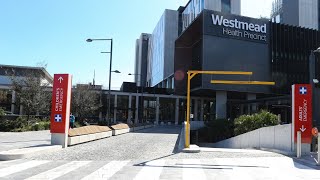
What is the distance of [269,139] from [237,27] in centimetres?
4193

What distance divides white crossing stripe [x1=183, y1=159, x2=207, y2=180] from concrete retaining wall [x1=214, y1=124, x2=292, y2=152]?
6.56 meters

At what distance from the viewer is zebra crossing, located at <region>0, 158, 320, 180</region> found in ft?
34.6

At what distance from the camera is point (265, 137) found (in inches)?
915

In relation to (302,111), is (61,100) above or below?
above

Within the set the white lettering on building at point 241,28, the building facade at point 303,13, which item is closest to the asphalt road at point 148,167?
the white lettering on building at point 241,28

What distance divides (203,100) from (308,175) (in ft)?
237

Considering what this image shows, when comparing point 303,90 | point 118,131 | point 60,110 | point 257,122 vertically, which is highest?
point 303,90

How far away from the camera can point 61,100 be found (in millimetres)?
18547

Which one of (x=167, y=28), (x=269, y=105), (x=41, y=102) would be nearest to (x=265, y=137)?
(x=41, y=102)

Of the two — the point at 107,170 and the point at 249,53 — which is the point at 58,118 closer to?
the point at 107,170

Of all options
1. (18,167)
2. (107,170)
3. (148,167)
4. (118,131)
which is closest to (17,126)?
(118,131)

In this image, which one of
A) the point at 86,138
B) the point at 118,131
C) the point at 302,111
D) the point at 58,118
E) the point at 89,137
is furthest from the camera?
the point at 118,131

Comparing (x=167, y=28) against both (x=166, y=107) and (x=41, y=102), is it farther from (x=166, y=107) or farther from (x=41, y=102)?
(x=41, y=102)

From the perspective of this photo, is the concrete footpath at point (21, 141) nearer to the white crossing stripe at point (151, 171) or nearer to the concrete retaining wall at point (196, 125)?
the white crossing stripe at point (151, 171)
